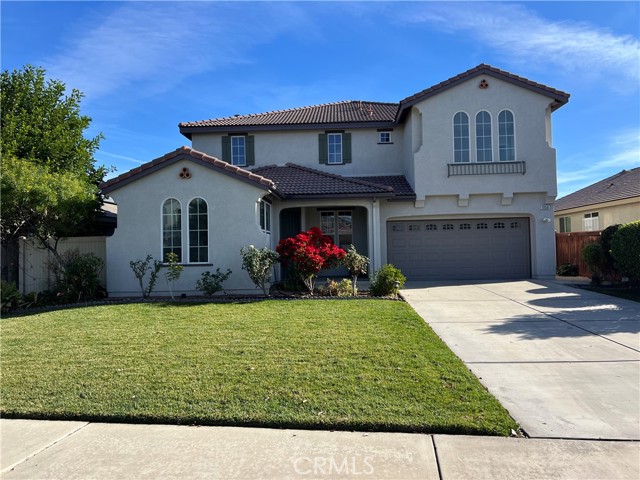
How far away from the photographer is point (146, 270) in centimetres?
1304

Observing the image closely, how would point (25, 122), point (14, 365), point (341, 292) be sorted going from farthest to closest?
point (25, 122)
point (341, 292)
point (14, 365)

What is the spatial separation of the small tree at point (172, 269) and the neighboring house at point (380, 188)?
30 centimetres

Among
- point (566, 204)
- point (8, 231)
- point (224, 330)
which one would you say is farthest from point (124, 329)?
point (566, 204)

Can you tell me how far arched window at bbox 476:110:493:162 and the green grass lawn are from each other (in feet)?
30.0

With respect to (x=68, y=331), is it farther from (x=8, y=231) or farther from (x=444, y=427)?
(x=444, y=427)

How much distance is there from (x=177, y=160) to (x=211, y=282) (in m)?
3.62

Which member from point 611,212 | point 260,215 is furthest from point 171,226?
point 611,212

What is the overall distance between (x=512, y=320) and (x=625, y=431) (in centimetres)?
521

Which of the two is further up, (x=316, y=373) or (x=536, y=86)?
(x=536, y=86)

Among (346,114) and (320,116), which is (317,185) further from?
(346,114)

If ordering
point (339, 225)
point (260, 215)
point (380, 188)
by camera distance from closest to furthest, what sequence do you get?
point (260, 215) → point (380, 188) → point (339, 225)

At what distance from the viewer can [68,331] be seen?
873 centimetres

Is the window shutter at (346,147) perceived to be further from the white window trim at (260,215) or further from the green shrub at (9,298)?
the green shrub at (9,298)

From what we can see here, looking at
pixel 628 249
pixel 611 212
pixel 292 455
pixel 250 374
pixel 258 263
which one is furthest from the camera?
→ pixel 611 212
